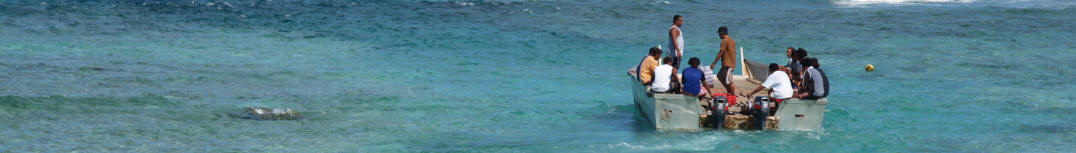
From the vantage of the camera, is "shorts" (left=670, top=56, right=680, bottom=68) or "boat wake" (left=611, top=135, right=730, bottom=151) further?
Answer: "shorts" (left=670, top=56, right=680, bottom=68)

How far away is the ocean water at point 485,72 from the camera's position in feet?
63.4

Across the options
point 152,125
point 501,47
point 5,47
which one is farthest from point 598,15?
point 152,125

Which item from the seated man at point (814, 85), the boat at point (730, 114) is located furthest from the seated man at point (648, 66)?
the seated man at point (814, 85)

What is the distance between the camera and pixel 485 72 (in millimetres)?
28781

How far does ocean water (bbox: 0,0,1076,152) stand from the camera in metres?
19.3

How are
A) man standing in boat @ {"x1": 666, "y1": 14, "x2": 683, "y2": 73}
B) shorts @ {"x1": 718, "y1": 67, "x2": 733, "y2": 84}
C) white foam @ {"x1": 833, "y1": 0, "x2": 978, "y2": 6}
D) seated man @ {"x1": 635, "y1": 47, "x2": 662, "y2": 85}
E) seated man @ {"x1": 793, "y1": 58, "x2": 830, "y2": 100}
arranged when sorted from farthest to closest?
white foam @ {"x1": 833, "y1": 0, "x2": 978, "y2": 6} → man standing in boat @ {"x1": 666, "y1": 14, "x2": 683, "y2": 73} → shorts @ {"x1": 718, "y1": 67, "x2": 733, "y2": 84} → seated man @ {"x1": 635, "y1": 47, "x2": 662, "y2": 85} → seated man @ {"x1": 793, "y1": 58, "x2": 830, "y2": 100}

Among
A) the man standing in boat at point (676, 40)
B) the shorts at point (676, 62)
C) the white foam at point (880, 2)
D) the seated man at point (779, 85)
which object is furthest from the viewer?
the white foam at point (880, 2)

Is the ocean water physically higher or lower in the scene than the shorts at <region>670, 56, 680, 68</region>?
lower

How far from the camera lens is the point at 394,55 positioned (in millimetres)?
32062

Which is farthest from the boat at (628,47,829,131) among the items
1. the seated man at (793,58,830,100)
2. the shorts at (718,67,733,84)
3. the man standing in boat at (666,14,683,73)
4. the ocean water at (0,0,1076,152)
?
the man standing in boat at (666,14,683,73)

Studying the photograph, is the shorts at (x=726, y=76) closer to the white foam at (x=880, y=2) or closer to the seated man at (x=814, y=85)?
the seated man at (x=814, y=85)

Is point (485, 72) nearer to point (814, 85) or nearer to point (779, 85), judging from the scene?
point (779, 85)

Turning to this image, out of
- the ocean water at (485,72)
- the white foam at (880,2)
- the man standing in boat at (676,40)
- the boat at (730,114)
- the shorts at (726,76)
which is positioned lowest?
the white foam at (880,2)

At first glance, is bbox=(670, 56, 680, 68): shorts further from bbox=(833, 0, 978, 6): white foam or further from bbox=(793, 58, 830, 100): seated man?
bbox=(833, 0, 978, 6): white foam
